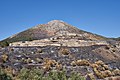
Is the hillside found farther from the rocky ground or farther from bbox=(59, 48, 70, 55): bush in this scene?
bbox=(59, 48, 70, 55): bush

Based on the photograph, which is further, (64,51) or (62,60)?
(64,51)

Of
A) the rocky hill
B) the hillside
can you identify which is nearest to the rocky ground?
the rocky hill

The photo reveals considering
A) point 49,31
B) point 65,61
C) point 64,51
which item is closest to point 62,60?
point 65,61

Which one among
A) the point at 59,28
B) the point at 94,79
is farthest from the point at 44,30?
the point at 94,79

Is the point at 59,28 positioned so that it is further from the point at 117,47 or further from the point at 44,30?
the point at 117,47

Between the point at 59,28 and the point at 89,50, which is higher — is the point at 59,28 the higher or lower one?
the higher one

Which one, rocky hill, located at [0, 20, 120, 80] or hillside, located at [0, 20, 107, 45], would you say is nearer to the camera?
rocky hill, located at [0, 20, 120, 80]

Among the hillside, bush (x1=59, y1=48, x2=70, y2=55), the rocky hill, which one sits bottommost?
the rocky hill

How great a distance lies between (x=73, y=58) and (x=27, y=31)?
39034 mm

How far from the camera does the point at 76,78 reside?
27375 mm

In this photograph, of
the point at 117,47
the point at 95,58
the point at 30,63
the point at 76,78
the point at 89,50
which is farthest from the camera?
the point at 117,47

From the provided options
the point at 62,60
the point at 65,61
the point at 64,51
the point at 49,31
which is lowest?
the point at 65,61

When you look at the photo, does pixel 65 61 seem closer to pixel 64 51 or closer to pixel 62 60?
pixel 62 60

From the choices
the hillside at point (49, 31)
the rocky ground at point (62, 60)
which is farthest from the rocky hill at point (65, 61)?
the hillside at point (49, 31)
